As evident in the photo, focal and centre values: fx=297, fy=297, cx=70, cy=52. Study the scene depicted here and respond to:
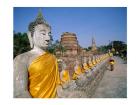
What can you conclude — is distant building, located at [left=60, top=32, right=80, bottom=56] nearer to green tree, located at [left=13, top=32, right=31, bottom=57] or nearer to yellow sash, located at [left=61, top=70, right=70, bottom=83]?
yellow sash, located at [left=61, top=70, right=70, bottom=83]

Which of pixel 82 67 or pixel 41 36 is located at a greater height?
pixel 41 36

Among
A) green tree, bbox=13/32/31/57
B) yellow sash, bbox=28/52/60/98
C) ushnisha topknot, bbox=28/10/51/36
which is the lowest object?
yellow sash, bbox=28/52/60/98

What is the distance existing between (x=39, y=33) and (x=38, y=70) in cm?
33

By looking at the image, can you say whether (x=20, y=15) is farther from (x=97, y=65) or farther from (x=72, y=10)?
(x=97, y=65)

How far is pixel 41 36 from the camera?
267 centimetres

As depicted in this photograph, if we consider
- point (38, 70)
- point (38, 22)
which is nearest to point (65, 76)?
point (38, 70)

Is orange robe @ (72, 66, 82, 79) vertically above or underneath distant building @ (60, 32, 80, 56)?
underneath

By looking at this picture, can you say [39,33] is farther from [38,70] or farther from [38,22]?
[38,70]

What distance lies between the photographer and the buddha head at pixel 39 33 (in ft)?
8.65

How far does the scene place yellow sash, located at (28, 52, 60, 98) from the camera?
102 inches

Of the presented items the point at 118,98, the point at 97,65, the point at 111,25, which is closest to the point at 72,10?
the point at 111,25

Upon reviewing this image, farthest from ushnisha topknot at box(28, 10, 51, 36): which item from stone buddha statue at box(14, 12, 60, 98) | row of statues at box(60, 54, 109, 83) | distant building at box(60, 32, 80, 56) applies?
row of statues at box(60, 54, 109, 83)
